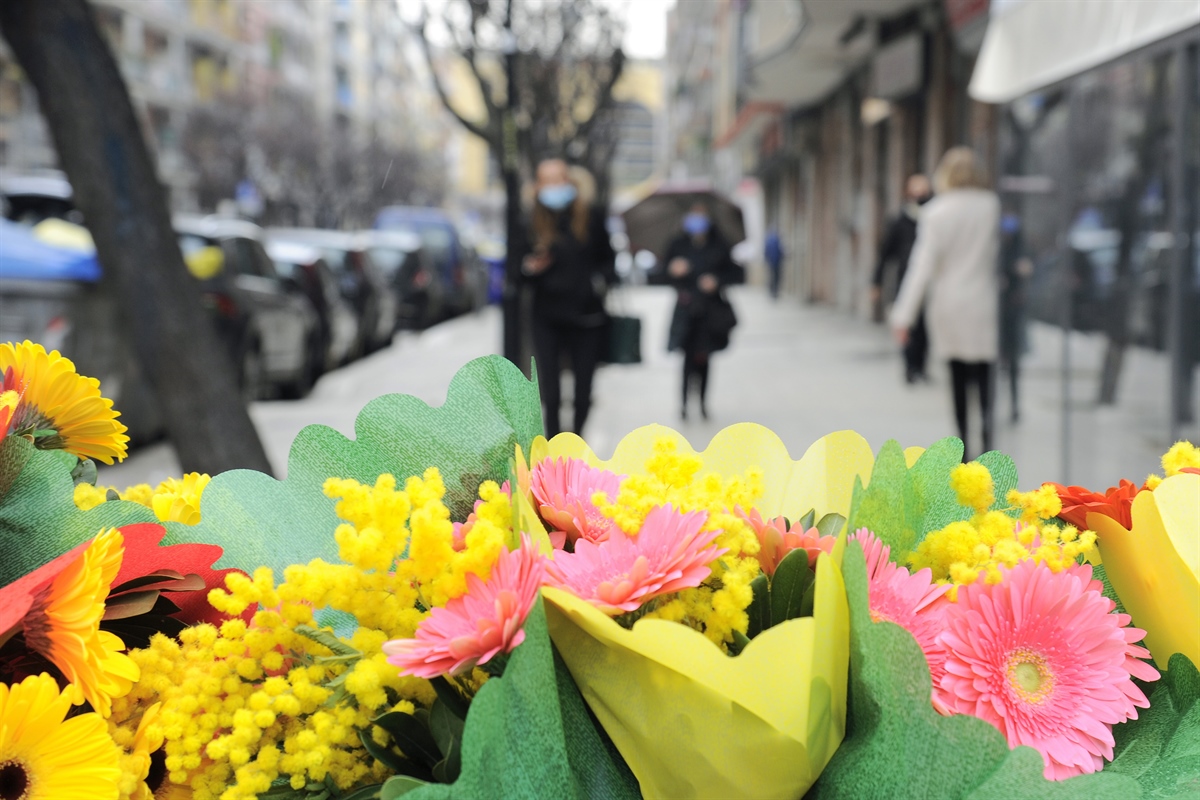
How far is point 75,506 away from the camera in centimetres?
108

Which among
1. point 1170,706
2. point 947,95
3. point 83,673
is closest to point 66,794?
point 83,673

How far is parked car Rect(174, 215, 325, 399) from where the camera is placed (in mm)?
11656

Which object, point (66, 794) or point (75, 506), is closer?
point (66, 794)

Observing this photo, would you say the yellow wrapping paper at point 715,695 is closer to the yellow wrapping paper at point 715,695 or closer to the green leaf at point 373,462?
the yellow wrapping paper at point 715,695

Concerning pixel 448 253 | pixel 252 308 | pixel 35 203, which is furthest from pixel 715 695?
pixel 448 253

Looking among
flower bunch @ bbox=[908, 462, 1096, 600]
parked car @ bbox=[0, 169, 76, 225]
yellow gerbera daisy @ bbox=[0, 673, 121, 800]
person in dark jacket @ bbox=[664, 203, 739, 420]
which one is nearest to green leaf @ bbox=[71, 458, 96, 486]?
yellow gerbera daisy @ bbox=[0, 673, 121, 800]

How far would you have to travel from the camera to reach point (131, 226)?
5.64 meters

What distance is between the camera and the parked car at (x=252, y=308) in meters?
11.7

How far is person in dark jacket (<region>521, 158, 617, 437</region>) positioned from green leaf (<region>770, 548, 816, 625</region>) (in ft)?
24.8

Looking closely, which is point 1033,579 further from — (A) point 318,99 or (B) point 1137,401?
(A) point 318,99

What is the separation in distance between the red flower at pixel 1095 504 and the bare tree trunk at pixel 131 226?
192 inches

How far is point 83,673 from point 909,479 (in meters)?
0.59

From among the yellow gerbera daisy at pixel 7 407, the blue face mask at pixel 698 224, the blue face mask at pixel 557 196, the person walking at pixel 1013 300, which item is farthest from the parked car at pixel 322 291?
the yellow gerbera daisy at pixel 7 407

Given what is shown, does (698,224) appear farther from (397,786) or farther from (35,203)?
(397,786)
